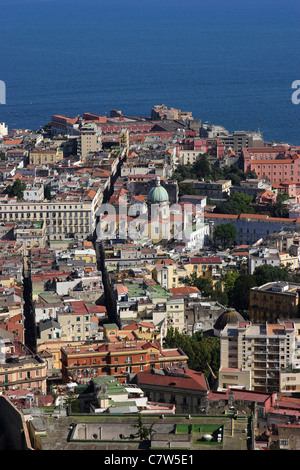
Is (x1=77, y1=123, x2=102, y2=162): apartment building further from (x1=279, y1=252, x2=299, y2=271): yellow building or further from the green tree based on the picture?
(x1=279, y1=252, x2=299, y2=271): yellow building

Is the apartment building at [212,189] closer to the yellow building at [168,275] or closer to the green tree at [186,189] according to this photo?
the green tree at [186,189]

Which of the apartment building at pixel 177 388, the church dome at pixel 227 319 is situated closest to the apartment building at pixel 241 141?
the church dome at pixel 227 319

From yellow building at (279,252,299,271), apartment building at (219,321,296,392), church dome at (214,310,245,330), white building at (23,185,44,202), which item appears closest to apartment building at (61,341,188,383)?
apartment building at (219,321,296,392)

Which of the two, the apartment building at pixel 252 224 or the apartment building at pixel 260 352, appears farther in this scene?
the apartment building at pixel 252 224

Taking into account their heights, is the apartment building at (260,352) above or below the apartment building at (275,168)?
below

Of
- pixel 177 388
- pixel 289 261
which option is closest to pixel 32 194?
pixel 289 261

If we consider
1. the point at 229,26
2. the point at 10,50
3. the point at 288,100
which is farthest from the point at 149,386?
the point at 229,26

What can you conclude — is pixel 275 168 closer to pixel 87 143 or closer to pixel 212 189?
pixel 212 189

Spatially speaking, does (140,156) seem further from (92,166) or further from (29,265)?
(29,265)

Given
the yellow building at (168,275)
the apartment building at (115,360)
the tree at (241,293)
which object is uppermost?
the yellow building at (168,275)
